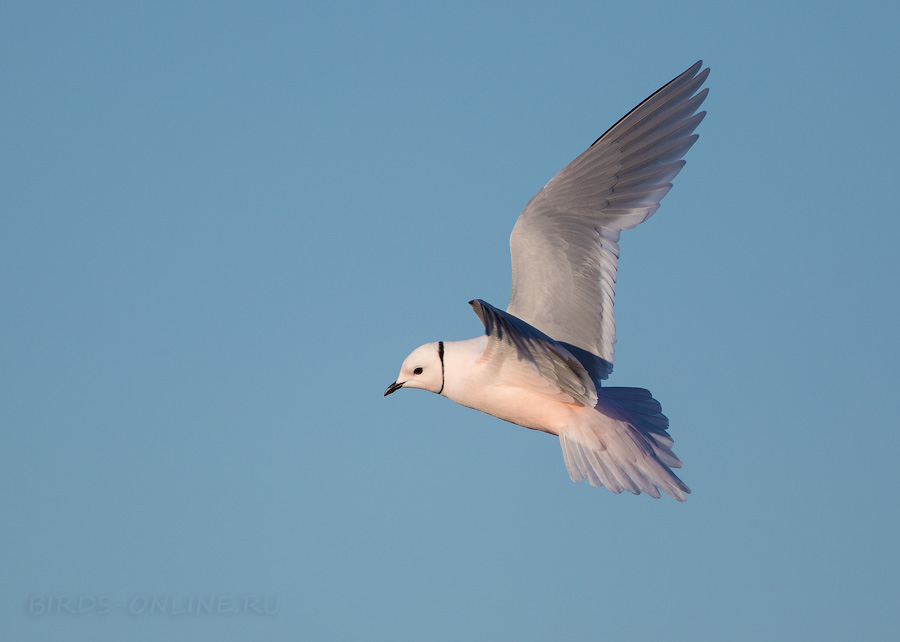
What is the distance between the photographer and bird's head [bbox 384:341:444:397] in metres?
7.14

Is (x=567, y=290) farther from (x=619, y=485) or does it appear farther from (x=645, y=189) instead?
(x=619, y=485)

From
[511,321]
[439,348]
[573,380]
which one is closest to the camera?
[511,321]

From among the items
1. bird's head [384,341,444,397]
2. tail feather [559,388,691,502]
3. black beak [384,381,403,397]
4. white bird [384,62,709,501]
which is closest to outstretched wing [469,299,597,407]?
white bird [384,62,709,501]

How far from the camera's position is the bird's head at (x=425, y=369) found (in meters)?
7.14

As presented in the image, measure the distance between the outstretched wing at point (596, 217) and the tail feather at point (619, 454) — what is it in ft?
1.25

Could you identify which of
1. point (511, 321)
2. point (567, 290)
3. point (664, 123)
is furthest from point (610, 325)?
point (511, 321)

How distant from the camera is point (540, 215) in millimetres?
7422

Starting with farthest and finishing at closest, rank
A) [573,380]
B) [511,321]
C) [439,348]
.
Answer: [439,348], [573,380], [511,321]

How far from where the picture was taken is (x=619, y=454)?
6.92 metres

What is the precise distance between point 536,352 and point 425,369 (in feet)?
3.35

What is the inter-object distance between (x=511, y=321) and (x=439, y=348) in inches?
69.4

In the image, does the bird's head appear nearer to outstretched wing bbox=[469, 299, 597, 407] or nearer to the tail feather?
outstretched wing bbox=[469, 299, 597, 407]

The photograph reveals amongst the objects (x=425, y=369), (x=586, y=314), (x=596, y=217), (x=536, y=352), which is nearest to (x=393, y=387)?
(x=425, y=369)

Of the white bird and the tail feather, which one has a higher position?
the white bird
